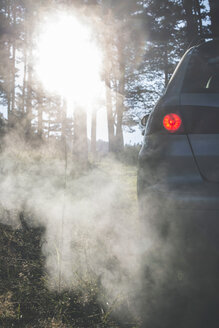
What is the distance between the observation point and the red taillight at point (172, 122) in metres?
1.74

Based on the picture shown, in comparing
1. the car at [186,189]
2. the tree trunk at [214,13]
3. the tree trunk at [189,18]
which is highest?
the tree trunk at [189,18]

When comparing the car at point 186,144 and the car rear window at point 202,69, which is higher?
the car rear window at point 202,69

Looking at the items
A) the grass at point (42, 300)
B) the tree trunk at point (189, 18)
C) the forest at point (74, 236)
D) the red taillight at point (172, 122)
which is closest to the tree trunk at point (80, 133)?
the forest at point (74, 236)

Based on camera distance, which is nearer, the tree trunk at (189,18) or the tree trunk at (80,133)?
the tree trunk at (80,133)

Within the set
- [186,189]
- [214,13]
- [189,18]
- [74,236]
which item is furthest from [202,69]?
[189,18]

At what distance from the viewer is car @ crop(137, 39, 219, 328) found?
62.1 inches

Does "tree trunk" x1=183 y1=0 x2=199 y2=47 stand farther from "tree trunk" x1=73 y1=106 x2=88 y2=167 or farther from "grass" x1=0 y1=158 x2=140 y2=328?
"grass" x1=0 y1=158 x2=140 y2=328

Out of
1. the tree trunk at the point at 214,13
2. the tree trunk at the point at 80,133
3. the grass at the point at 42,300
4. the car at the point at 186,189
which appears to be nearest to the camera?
the grass at the point at 42,300

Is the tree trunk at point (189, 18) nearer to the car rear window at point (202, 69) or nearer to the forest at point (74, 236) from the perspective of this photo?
the forest at point (74, 236)

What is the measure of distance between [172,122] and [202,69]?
21.0 inches

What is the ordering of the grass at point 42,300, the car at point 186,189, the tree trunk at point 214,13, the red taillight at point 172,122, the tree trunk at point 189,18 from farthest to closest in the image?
the tree trunk at point 189,18 < the tree trunk at point 214,13 < the red taillight at point 172,122 < the car at point 186,189 < the grass at point 42,300

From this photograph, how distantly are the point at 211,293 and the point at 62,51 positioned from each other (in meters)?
10.9

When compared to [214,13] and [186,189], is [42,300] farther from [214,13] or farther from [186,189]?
[214,13]

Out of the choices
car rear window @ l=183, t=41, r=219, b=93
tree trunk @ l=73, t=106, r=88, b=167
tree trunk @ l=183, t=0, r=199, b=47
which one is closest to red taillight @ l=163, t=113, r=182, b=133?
car rear window @ l=183, t=41, r=219, b=93
